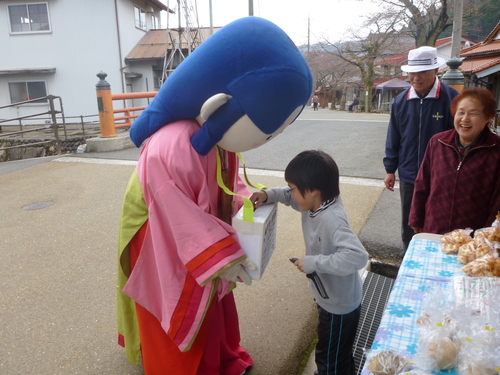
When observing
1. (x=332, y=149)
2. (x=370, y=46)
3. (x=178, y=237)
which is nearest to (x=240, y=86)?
(x=178, y=237)

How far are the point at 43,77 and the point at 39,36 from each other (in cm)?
166

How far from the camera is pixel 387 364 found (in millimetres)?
1219

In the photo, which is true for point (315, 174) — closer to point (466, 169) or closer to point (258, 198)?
point (258, 198)

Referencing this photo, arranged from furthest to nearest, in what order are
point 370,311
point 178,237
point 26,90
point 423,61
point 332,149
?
point 26,90, point 332,149, point 423,61, point 370,311, point 178,237

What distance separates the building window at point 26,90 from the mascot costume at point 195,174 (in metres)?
18.0

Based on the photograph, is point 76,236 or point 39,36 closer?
point 76,236

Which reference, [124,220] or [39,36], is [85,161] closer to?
[124,220]

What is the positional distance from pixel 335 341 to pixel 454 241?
791 mm

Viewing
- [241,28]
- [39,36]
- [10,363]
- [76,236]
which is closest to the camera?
[241,28]

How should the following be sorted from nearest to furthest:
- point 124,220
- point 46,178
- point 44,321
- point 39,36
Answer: point 124,220
point 44,321
point 46,178
point 39,36

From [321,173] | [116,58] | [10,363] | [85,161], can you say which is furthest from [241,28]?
[116,58]

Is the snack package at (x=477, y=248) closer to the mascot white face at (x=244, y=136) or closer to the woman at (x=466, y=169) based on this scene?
the woman at (x=466, y=169)

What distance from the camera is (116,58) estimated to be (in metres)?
16.8

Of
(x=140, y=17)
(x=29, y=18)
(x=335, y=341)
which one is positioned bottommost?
(x=335, y=341)
